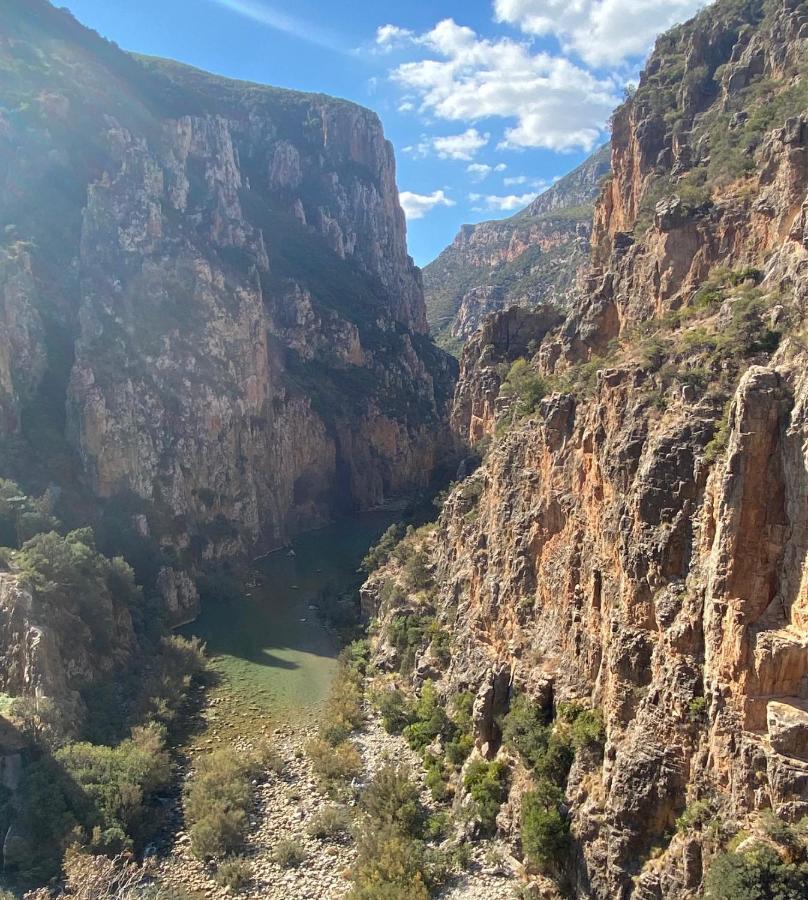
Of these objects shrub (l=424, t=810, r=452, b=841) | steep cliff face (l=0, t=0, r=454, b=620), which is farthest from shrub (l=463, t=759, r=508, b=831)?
steep cliff face (l=0, t=0, r=454, b=620)

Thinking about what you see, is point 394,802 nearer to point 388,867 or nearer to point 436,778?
point 436,778

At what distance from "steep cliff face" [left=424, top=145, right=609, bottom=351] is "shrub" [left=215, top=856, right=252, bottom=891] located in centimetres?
8195

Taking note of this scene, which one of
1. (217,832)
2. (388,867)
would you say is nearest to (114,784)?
(217,832)

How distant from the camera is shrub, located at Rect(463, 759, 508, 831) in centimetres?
2069

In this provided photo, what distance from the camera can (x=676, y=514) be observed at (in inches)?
667

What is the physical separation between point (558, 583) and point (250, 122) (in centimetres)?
11470

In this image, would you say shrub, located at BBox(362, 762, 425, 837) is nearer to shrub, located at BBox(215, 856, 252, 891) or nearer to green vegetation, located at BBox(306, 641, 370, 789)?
green vegetation, located at BBox(306, 641, 370, 789)

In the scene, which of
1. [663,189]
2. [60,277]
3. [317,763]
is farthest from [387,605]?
[60,277]

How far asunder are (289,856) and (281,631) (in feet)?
73.2

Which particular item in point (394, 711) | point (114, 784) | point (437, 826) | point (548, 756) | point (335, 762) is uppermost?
point (548, 756)

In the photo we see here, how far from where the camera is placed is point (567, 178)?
162 m

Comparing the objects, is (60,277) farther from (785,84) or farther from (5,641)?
(785,84)

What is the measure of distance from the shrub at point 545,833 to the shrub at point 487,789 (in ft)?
6.55

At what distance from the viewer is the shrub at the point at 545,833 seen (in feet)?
59.2
